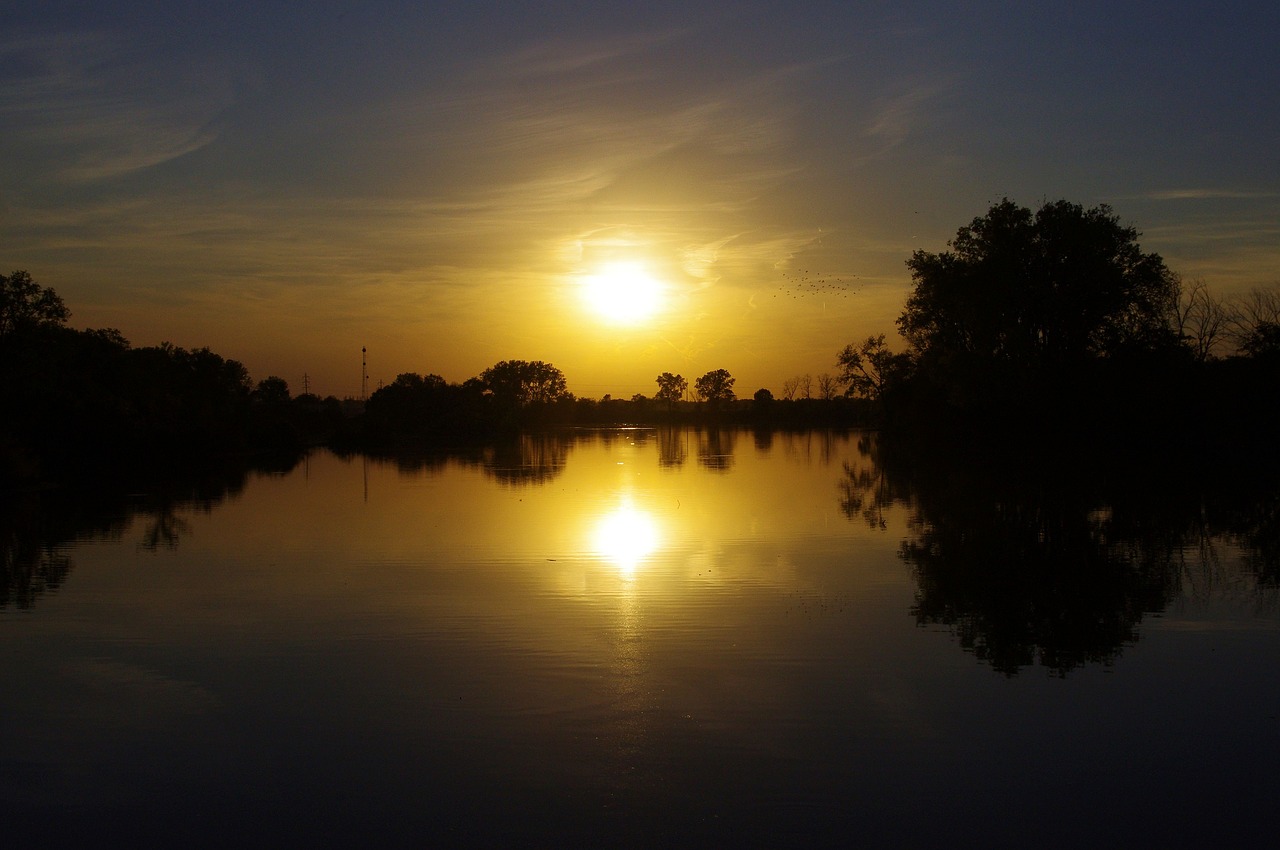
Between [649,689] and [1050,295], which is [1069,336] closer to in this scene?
[1050,295]

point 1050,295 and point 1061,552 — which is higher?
point 1050,295

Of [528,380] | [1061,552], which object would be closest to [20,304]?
[1061,552]

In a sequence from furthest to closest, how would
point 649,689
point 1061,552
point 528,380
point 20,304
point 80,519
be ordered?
point 528,380 → point 20,304 → point 80,519 → point 1061,552 → point 649,689

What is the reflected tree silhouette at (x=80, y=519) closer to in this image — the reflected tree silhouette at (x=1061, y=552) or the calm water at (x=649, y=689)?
the calm water at (x=649, y=689)

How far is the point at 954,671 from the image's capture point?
9430 millimetres

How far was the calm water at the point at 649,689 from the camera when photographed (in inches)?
249

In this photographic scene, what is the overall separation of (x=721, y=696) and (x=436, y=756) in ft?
8.47

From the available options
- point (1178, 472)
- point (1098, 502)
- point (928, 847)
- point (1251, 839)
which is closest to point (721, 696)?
point (928, 847)

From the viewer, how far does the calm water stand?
634 centimetres

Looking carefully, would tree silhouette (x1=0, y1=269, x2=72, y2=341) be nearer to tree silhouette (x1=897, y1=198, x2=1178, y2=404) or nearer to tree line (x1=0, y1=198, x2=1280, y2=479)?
tree line (x1=0, y1=198, x2=1280, y2=479)

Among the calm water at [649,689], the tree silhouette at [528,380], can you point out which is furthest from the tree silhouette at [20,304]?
the tree silhouette at [528,380]

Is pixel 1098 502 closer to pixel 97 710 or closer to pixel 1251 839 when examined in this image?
pixel 1251 839

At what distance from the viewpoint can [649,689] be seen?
29.2 feet

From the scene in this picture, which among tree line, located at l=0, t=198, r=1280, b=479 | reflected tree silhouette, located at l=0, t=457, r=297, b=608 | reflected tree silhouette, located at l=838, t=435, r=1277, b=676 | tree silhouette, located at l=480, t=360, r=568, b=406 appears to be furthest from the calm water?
tree silhouette, located at l=480, t=360, r=568, b=406
